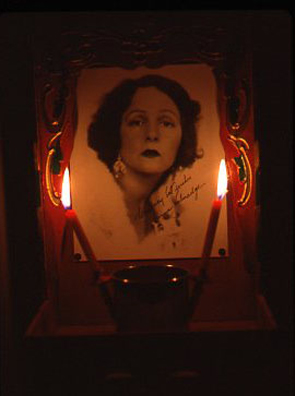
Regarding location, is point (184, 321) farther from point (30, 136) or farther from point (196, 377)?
point (30, 136)

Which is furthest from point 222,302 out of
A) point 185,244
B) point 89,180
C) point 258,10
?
point 258,10

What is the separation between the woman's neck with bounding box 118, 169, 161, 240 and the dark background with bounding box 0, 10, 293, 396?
→ 10 cm

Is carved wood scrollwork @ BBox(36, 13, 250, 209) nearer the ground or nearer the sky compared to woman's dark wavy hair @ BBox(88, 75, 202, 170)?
nearer the sky

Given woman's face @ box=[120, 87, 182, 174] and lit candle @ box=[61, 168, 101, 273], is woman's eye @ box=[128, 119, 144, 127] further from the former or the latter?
lit candle @ box=[61, 168, 101, 273]

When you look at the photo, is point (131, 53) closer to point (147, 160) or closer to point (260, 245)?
point (147, 160)

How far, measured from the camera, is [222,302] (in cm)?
59

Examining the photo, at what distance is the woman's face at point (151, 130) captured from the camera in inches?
22.4

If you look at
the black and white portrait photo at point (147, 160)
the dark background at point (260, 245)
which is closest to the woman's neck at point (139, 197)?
the black and white portrait photo at point (147, 160)

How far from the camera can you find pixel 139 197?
0.58 meters

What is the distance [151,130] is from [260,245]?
169 mm

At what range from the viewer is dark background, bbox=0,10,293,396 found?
1.53 ft

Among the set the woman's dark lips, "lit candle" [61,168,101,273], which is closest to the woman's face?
the woman's dark lips

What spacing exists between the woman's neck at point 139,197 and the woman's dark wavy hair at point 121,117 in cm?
3

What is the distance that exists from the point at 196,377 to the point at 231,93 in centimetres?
29
